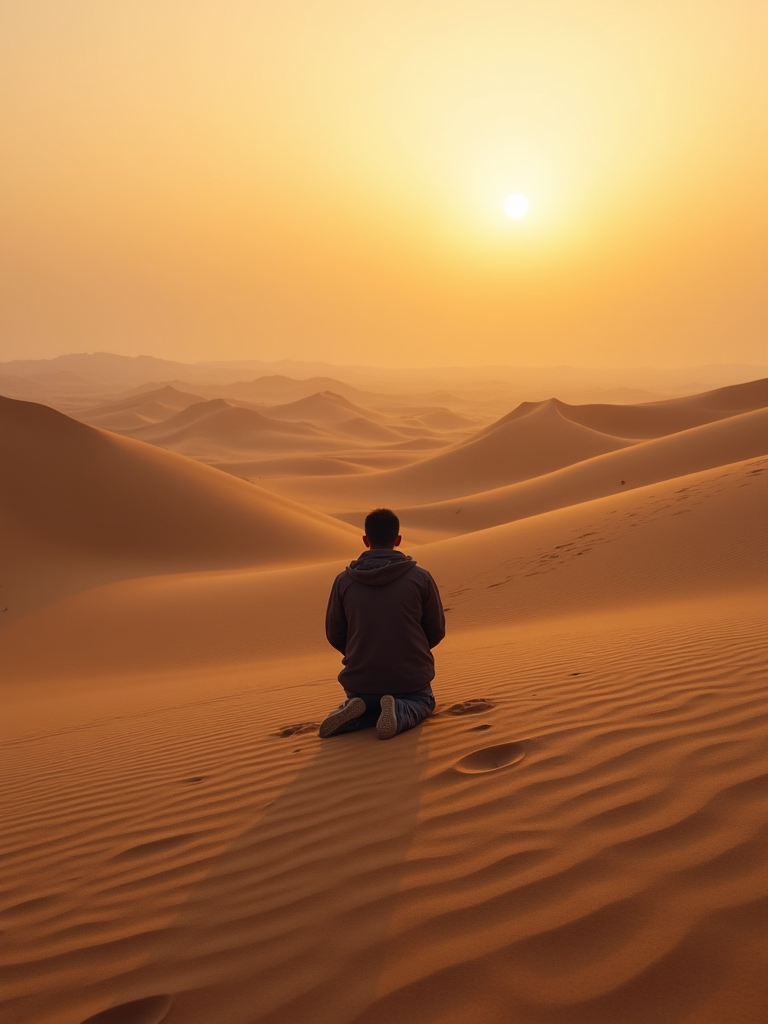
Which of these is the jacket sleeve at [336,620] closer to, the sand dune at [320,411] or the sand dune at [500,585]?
the sand dune at [500,585]

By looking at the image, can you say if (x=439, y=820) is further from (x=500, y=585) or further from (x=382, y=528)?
(x=500, y=585)

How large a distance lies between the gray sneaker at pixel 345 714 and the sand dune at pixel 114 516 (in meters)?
12.4

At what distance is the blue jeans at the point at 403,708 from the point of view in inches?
180

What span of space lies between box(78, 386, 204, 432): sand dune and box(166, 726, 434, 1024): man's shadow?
8059cm

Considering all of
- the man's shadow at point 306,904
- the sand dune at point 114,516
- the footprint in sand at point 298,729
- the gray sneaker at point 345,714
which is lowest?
the man's shadow at point 306,904

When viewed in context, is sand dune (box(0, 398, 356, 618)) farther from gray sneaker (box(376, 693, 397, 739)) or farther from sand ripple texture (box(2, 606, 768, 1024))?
sand ripple texture (box(2, 606, 768, 1024))

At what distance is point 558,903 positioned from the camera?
2.45 m

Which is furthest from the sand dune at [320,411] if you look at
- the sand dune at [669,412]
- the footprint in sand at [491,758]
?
the footprint in sand at [491,758]

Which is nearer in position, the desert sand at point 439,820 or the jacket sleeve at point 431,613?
the desert sand at point 439,820

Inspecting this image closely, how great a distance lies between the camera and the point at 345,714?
15.2 feet

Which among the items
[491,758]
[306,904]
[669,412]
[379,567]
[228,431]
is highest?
[228,431]

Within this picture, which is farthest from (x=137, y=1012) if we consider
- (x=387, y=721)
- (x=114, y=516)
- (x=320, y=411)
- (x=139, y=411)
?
(x=139, y=411)

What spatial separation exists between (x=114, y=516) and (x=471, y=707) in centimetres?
1681

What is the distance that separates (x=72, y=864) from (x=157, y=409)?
98.2 metres
